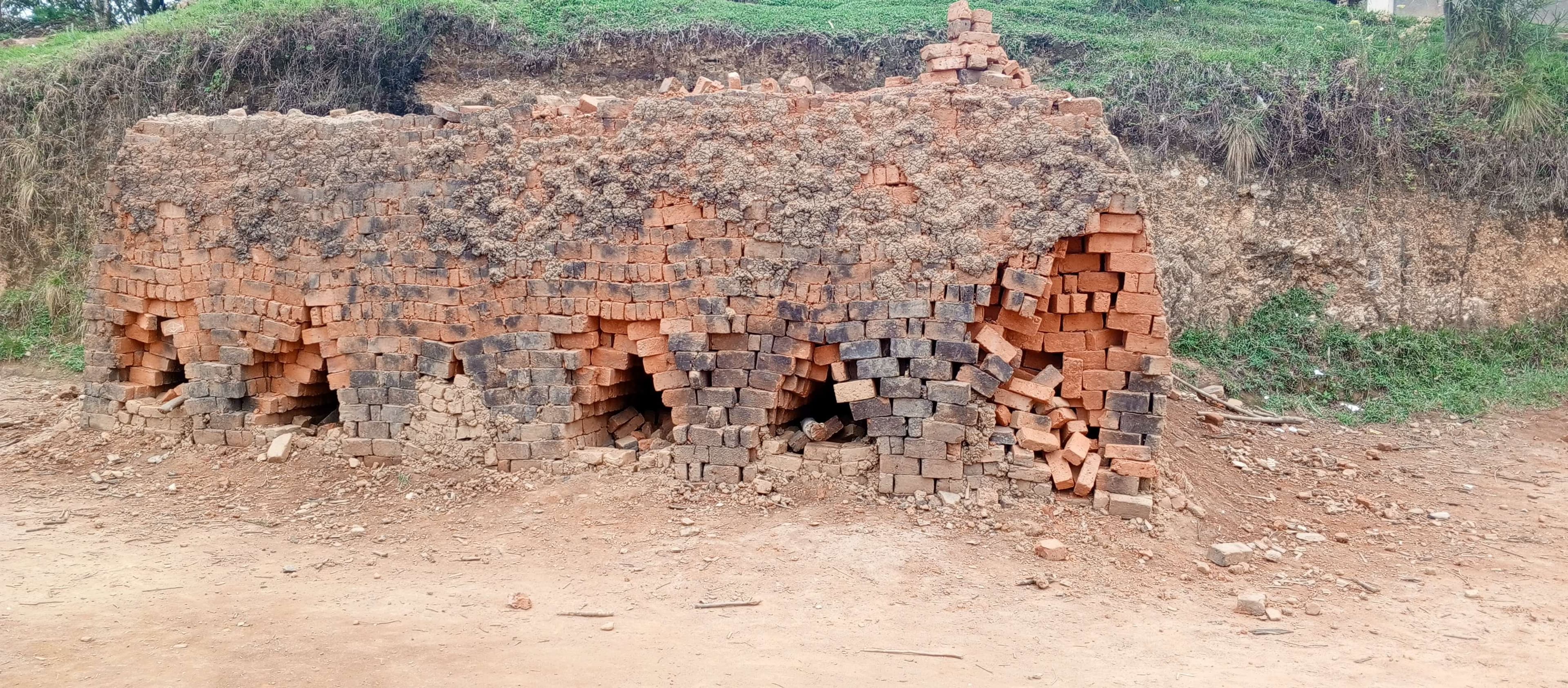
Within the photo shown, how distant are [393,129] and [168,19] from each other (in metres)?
7.22

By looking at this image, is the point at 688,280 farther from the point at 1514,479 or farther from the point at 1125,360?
the point at 1514,479

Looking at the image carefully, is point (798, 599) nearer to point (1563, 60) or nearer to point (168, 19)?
point (1563, 60)

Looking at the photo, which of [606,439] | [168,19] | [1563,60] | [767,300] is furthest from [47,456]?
[1563,60]

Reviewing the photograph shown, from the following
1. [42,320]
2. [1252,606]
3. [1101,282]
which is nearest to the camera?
[1252,606]

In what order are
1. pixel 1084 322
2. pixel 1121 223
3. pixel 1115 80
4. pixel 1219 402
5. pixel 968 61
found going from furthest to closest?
pixel 1115 80 → pixel 1219 402 → pixel 968 61 → pixel 1084 322 → pixel 1121 223

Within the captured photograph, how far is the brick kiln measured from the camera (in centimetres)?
577

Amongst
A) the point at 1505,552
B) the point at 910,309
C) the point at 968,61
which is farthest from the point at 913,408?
the point at 1505,552

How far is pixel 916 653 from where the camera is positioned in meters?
4.45

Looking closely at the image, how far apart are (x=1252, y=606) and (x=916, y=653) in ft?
5.28

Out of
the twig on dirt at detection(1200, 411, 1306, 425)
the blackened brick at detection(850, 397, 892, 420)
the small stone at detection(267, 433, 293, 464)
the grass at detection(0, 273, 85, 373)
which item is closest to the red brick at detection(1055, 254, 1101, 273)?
the blackened brick at detection(850, 397, 892, 420)

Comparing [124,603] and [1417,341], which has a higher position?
[1417,341]

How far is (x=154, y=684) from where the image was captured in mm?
4230

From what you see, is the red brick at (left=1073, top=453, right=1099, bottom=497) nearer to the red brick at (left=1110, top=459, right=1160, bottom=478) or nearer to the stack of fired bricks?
the red brick at (left=1110, top=459, right=1160, bottom=478)

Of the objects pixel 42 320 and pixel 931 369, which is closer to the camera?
pixel 931 369
